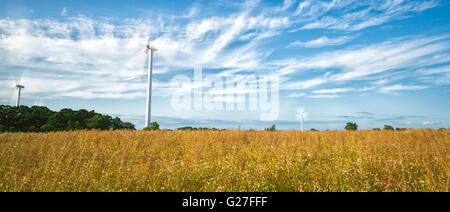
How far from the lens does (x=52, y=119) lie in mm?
28984

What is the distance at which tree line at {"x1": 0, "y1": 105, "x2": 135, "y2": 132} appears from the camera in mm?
28531

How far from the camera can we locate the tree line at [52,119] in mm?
28531

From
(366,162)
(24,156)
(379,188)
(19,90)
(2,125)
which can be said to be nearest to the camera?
(379,188)
